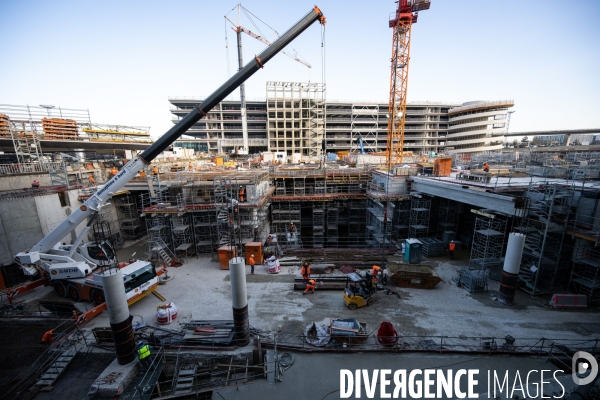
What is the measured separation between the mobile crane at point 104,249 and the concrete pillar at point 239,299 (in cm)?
694

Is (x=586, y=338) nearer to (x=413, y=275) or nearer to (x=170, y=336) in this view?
(x=413, y=275)

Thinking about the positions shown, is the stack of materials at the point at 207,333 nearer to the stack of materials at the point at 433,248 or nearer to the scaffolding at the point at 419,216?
the stack of materials at the point at 433,248

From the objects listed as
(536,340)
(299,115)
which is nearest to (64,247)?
(536,340)

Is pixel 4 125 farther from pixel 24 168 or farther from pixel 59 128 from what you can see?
pixel 24 168

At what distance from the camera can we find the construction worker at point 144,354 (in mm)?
9953

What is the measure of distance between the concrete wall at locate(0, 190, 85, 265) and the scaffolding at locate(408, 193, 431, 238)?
30405mm

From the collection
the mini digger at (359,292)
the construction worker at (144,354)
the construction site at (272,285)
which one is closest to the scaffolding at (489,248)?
the construction site at (272,285)

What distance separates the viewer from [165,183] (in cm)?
2342

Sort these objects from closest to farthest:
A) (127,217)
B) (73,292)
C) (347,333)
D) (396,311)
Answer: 1. (347,333)
2. (396,311)
3. (73,292)
4. (127,217)

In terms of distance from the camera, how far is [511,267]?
13.9 meters

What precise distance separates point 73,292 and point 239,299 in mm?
11893

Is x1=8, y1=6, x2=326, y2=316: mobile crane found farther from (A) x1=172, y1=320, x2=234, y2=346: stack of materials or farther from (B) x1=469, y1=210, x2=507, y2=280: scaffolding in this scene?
(B) x1=469, y1=210, x2=507, y2=280: scaffolding

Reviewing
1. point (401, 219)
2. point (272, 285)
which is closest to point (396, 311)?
point (272, 285)

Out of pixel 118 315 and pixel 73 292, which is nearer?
pixel 118 315
